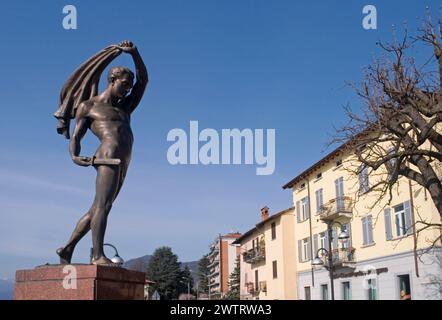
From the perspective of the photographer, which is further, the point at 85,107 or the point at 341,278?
the point at 341,278

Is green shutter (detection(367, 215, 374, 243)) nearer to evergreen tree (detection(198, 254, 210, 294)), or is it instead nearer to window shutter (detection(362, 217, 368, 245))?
window shutter (detection(362, 217, 368, 245))

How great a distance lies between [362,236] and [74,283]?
2590 cm

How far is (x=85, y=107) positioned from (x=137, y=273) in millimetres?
2148

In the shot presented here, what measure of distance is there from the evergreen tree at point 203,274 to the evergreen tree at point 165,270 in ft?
52.3

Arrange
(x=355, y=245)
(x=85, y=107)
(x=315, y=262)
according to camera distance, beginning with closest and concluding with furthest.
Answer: (x=85, y=107)
(x=315, y=262)
(x=355, y=245)

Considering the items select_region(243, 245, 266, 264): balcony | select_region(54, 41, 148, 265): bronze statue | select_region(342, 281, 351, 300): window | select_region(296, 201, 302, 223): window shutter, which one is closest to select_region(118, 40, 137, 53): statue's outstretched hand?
select_region(54, 41, 148, 265): bronze statue

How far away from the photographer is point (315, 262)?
20969 millimetres

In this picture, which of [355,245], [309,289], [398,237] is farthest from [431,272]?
[309,289]

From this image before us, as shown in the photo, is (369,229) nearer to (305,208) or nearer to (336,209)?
(336,209)

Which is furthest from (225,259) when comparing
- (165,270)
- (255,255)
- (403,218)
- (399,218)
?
(403,218)

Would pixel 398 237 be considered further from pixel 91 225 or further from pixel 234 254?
pixel 234 254

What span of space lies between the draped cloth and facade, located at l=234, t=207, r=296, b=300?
112 ft

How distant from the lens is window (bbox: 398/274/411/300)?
Result: 24.0 meters
